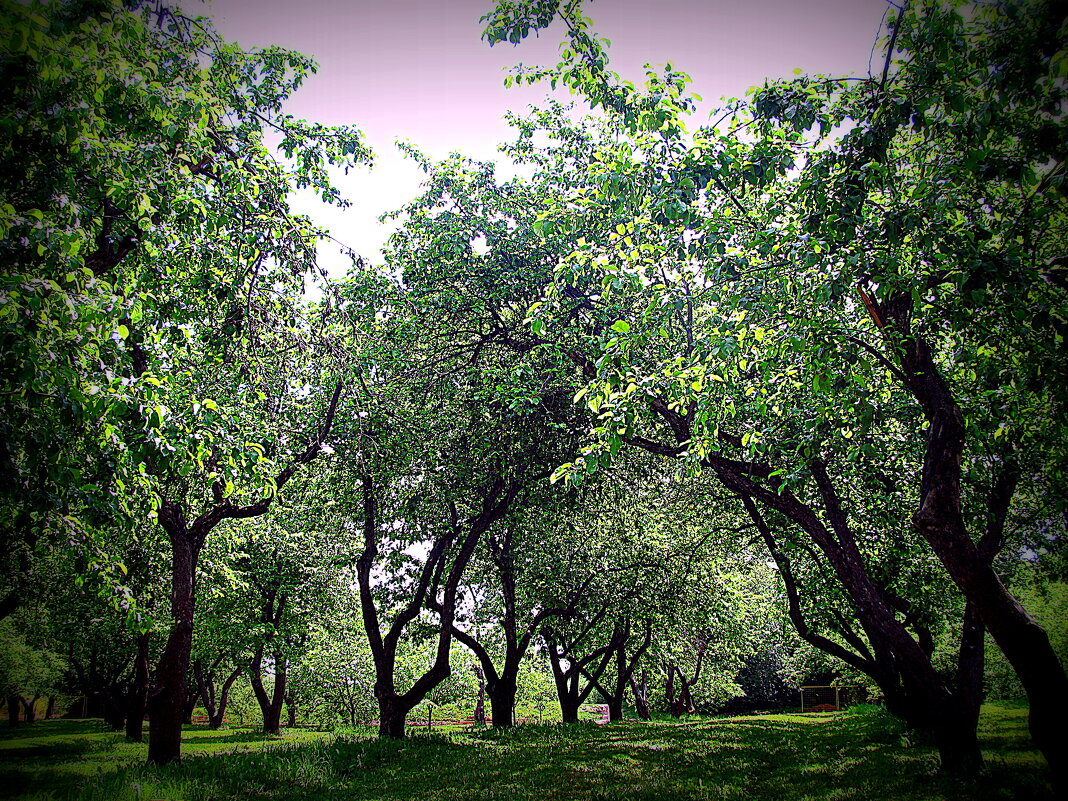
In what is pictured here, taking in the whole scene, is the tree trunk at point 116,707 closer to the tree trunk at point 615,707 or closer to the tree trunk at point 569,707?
the tree trunk at point 569,707

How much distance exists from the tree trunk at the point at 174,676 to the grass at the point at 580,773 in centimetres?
71

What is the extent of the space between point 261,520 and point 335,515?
2803 mm

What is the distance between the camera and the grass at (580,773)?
9.10 metres

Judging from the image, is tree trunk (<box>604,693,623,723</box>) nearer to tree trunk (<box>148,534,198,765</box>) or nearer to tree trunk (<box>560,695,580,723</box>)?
tree trunk (<box>560,695,580,723</box>)

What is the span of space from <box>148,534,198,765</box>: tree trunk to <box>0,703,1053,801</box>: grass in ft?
2.33

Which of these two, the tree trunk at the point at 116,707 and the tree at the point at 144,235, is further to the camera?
the tree trunk at the point at 116,707

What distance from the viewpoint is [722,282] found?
28.3 feet

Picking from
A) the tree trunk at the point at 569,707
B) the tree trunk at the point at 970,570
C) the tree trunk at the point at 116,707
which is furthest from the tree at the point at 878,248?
the tree trunk at the point at 116,707

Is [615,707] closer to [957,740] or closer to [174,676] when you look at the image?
[174,676]

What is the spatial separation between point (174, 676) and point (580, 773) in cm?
1033

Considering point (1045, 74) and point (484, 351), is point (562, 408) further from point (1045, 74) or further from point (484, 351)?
point (1045, 74)

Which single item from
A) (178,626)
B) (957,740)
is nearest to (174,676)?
(178,626)

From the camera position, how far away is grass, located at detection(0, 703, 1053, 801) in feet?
29.9

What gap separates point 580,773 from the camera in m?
11.4
